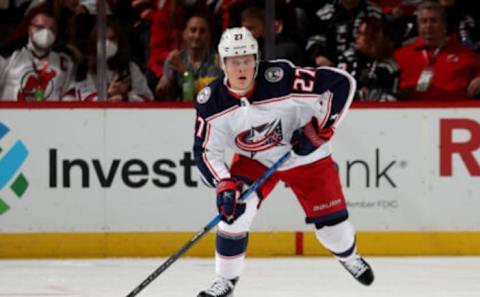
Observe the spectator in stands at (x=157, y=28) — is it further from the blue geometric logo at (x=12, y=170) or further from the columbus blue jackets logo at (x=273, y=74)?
the columbus blue jackets logo at (x=273, y=74)

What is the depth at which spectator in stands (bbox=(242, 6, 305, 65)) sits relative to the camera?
6.53 m

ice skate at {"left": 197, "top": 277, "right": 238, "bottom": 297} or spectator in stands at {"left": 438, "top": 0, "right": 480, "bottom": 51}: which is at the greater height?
spectator in stands at {"left": 438, "top": 0, "right": 480, "bottom": 51}

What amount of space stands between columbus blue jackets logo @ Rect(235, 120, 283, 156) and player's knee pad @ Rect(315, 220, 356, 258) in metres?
0.41

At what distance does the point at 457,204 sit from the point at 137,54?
1751 mm

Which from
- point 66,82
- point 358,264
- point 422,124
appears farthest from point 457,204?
point 66,82

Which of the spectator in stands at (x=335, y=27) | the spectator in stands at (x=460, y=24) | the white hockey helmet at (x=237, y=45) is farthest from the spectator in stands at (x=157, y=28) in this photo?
the white hockey helmet at (x=237, y=45)

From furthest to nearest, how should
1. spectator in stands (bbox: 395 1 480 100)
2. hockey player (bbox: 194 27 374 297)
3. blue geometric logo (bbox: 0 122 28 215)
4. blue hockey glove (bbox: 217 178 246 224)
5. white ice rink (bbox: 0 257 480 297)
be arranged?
spectator in stands (bbox: 395 1 480 100), blue geometric logo (bbox: 0 122 28 215), white ice rink (bbox: 0 257 480 297), hockey player (bbox: 194 27 374 297), blue hockey glove (bbox: 217 178 246 224)

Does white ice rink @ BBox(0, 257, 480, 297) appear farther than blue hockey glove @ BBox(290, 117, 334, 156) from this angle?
Yes

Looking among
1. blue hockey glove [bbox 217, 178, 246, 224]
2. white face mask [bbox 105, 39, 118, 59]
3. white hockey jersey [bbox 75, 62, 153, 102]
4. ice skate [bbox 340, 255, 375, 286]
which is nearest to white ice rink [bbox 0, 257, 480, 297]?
ice skate [bbox 340, 255, 375, 286]

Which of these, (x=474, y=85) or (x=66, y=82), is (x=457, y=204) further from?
(x=66, y=82)

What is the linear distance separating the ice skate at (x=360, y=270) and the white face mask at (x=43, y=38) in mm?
2128

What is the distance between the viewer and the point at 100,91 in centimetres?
654

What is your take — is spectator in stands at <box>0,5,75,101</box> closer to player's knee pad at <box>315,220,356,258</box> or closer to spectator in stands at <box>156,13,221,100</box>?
spectator in stands at <box>156,13,221,100</box>

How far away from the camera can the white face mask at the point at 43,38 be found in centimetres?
649
